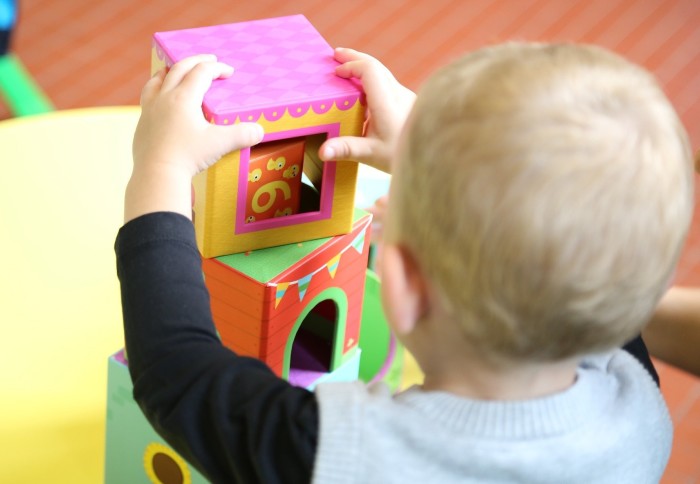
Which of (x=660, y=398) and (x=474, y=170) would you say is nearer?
(x=474, y=170)

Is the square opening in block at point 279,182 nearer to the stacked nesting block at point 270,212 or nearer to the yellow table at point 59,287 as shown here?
the stacked nesting block at point 270,212

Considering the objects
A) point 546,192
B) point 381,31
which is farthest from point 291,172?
point 381,31

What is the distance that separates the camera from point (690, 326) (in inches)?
31.3

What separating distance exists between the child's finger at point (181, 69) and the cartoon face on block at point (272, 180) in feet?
0.30

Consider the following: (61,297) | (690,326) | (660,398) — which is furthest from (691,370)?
(61,297)

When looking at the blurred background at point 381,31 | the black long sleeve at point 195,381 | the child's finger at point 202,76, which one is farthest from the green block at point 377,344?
the blurred background at point 381,31

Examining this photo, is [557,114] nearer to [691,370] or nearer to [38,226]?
[691,370]

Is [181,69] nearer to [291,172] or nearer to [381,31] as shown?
[291,172]

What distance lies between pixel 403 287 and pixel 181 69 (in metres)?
0.34

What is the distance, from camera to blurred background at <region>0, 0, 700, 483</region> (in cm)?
218

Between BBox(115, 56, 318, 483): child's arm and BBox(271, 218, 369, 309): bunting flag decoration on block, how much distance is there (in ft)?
0.60

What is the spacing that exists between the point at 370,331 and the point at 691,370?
23.5 inches

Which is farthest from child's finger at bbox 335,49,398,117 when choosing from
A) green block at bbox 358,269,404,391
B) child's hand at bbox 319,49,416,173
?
green block at bbox 358,269,404,391

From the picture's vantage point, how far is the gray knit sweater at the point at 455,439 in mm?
583
